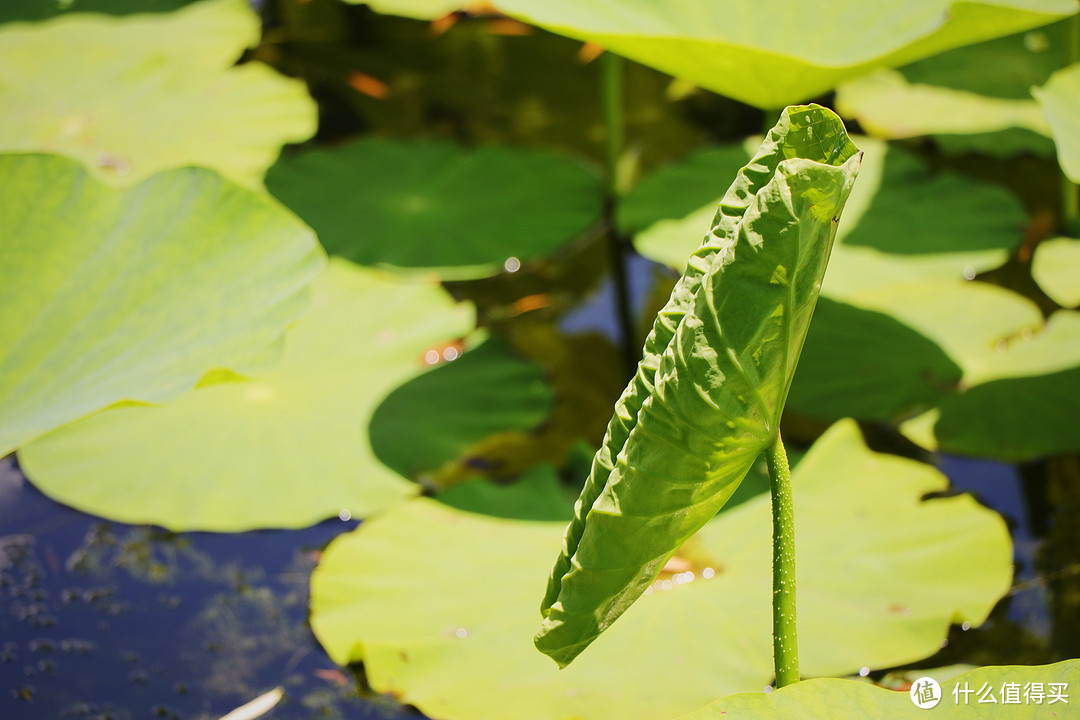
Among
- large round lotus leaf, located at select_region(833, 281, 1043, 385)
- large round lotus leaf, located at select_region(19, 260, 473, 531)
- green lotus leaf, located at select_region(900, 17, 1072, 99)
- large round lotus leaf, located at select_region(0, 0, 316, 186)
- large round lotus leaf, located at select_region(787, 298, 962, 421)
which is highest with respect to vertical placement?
green lotus leaf, located at select_region(900, 17, 1072, 99)

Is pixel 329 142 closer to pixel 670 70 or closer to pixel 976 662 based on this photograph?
pixel 670 70

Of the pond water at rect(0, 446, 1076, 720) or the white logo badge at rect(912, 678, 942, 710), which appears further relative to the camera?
the pond water at rect(0, 446, 1076, 720)

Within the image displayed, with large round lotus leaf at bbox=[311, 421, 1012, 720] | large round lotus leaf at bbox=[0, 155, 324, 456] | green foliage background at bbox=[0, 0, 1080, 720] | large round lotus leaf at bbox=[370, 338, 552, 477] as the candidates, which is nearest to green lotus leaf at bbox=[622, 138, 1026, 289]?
green foliage background at bbox=[0, 0, 1080, 720]

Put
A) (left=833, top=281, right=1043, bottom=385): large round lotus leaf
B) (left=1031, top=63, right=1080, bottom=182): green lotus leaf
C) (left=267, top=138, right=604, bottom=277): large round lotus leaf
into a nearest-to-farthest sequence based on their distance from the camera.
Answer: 1. (left=1031, top=63, right=1080, bottom=182): green lotus leaf
2. (left=833, top=281, right=1043, bottom=385): large round lotus leaf
3. (left=267, top=138, right=604, bottom=277): large round lotus leaf

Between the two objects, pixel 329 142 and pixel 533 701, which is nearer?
pixel 533 701

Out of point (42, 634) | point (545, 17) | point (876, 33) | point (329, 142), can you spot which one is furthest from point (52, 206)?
point (876, 33)

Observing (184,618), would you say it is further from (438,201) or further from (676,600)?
(438,201)

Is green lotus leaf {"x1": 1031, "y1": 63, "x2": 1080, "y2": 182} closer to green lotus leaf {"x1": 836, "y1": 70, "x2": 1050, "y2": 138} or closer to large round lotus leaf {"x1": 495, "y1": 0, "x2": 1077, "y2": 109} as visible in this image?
large round lotus leaf {"x1": 495, "y1": 0, "x2": 1077, "y2": 109}

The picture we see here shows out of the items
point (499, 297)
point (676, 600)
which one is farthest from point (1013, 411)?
point (499, 297)
